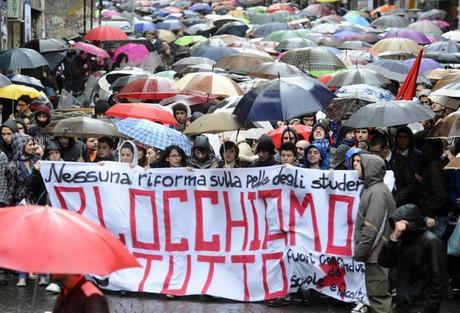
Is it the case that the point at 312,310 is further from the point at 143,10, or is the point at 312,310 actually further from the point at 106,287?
the point at 143,10

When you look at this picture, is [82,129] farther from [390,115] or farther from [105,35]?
[105,35]

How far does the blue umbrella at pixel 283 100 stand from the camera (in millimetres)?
11227

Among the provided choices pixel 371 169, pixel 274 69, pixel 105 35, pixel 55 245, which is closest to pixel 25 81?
pixel 274 69

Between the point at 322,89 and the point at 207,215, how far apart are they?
1.83m

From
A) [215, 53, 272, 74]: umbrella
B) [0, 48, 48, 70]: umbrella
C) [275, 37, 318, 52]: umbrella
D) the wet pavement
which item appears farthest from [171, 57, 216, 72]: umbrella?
the wet pavement

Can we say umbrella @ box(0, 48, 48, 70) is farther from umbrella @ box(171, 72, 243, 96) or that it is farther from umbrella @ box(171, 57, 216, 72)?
umbrella @ box(171, 72, 243, 96)

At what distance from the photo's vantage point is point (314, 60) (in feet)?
59.5

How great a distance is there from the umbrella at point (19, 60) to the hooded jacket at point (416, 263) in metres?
11.1

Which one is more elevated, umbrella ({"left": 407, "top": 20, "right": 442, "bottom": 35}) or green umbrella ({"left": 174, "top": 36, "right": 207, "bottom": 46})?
umbrella ({"left": 407, "top": 20, "right": 442, "bottom": 35})

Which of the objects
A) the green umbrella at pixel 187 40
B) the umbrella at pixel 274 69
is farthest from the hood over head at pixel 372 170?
the green umbrella at pixel 187 40

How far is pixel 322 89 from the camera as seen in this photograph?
38.3ft

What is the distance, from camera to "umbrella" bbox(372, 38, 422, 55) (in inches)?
883

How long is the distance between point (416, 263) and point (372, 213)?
1267mm

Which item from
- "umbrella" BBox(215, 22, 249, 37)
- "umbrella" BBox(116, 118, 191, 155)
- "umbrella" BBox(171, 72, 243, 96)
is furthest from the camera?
"umbrella" BBox(215, 22, 249, 37)
